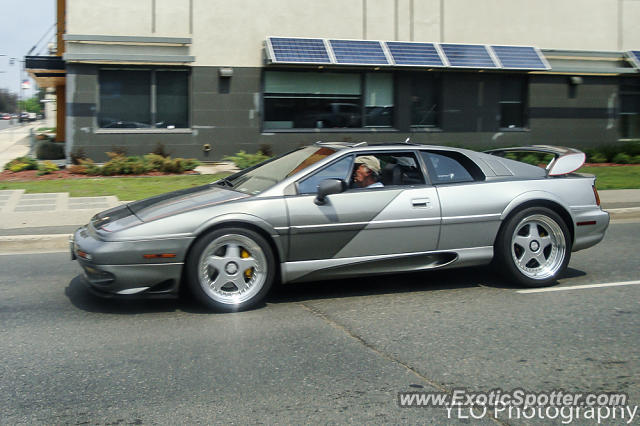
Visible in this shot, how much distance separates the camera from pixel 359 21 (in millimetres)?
19891

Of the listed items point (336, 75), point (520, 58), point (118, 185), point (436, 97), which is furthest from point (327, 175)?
point (520, 58)

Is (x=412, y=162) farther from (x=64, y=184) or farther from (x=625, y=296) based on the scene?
(x=64, y=184)

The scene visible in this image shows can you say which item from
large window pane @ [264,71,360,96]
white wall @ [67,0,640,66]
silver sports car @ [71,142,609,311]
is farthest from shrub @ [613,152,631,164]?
silver sports car @ [71,142,609,311]

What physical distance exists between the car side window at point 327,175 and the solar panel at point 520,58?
49.4ft

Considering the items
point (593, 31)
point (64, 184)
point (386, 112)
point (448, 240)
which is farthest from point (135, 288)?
point (593, 31)

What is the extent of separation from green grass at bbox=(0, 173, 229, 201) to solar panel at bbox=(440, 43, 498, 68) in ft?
27.4

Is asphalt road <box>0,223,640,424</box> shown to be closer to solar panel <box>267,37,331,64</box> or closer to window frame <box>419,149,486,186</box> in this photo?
window frame <box>419,149,486,186</box>

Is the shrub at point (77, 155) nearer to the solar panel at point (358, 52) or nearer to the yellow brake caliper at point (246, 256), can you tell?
the solar panel at point (358, 52)

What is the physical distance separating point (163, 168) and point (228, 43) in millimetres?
4526

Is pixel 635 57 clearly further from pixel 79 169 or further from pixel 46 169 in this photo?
pixel 46 169

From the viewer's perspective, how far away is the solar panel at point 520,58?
800 inches

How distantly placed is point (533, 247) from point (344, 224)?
2060mm

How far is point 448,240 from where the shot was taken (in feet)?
21.5

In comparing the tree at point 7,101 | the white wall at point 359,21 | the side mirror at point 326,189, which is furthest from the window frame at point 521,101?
the tree at point 7,101
